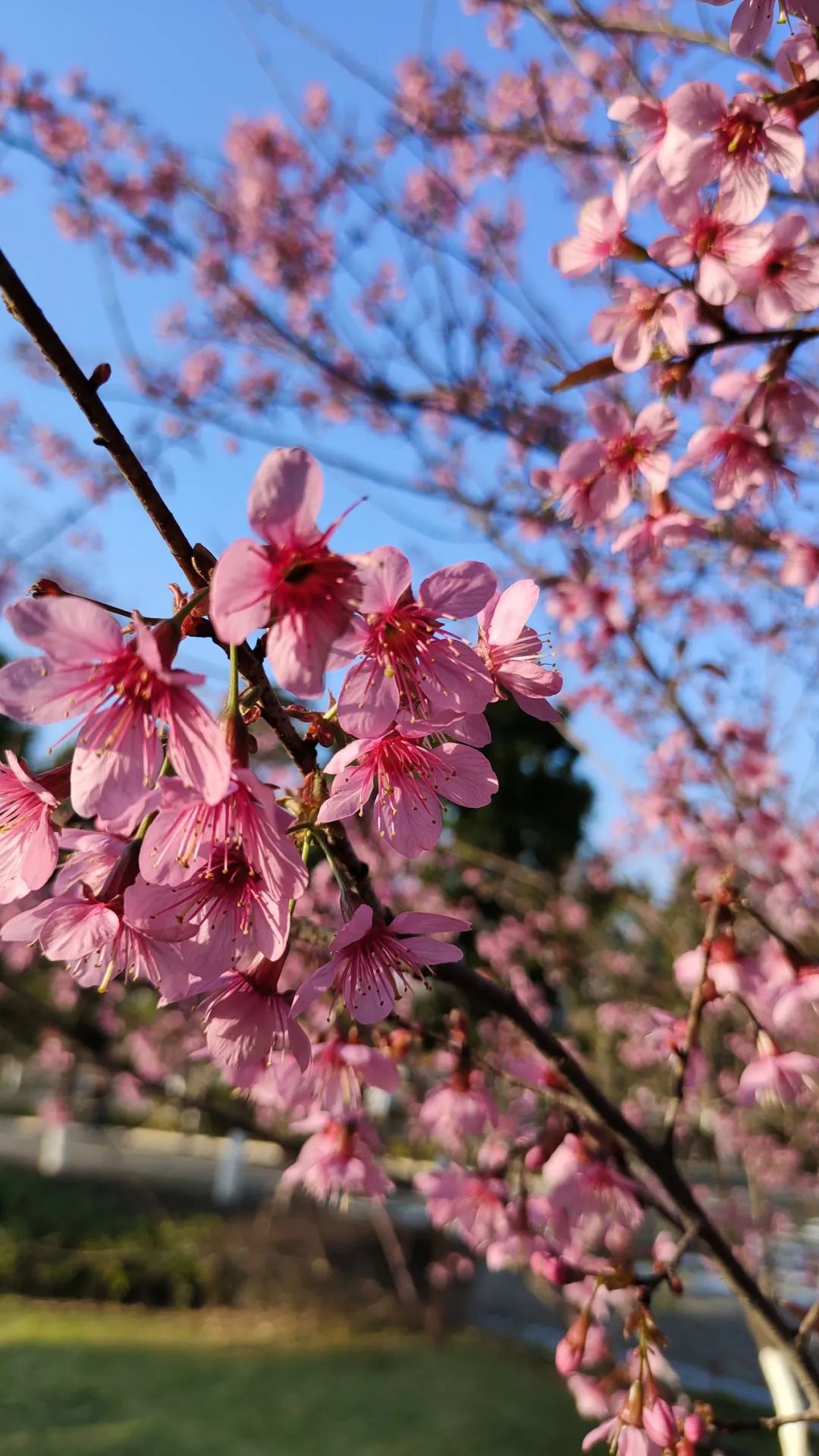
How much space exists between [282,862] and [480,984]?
1.13ft

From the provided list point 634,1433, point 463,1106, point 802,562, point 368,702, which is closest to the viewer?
point 368,702

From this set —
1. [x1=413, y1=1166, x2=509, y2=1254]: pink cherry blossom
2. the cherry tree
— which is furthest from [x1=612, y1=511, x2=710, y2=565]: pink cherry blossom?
[x1=413, y1=1166, x2=509, y2=1254]: pink cherry blossom

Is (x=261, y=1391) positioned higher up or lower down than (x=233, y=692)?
lower down

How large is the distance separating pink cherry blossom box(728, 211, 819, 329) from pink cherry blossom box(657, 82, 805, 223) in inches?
3.4

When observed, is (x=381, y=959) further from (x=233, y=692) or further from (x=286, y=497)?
(x=286, y=497)

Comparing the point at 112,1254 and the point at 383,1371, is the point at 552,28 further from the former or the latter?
the point at 112,1254

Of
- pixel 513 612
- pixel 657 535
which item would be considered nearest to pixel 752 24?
pixel 657 535

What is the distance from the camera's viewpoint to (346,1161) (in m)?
1.63

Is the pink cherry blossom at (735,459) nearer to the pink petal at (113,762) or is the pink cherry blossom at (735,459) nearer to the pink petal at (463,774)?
the pink petal at (463,774)

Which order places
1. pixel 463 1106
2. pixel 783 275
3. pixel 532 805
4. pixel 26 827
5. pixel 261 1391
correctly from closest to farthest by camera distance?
pixel 26 827 → pixel 783 275 → pixel 463 1106 → pixel 261 1391 → pixel 532 805

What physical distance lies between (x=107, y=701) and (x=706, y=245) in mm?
1226

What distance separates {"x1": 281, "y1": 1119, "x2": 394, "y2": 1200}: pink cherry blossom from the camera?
5.24ft

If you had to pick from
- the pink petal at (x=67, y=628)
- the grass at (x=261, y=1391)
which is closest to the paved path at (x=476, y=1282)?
the grass at (x=261, y=1391)

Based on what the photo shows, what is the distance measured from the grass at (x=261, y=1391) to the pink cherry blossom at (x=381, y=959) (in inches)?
201
